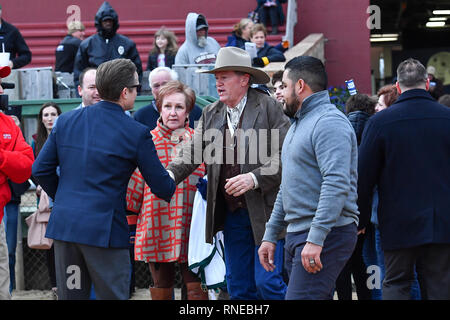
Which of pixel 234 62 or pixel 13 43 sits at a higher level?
pixel 234 62

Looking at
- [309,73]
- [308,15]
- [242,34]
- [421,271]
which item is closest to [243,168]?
[309,73]

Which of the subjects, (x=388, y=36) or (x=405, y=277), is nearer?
(x=405, y=277)

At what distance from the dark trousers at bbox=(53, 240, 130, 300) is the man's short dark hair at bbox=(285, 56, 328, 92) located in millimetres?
1503

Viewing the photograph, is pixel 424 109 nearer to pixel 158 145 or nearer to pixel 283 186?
pixel 283 186

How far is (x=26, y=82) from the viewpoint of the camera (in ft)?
32.6

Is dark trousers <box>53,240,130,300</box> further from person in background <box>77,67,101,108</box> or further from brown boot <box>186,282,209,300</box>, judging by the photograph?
person in background <box>77,67,101,108</box>

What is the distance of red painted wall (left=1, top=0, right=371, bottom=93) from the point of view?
18125 mm

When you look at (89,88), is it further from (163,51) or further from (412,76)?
(163,51)

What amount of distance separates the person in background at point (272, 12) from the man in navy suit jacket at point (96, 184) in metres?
12.4

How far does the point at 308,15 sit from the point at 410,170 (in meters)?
13.7

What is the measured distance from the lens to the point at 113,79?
496 centimetres

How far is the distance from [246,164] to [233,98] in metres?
0.49

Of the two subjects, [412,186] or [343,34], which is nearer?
[412,186]

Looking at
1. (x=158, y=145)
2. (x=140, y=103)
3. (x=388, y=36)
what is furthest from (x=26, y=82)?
(x=388, y=36)
